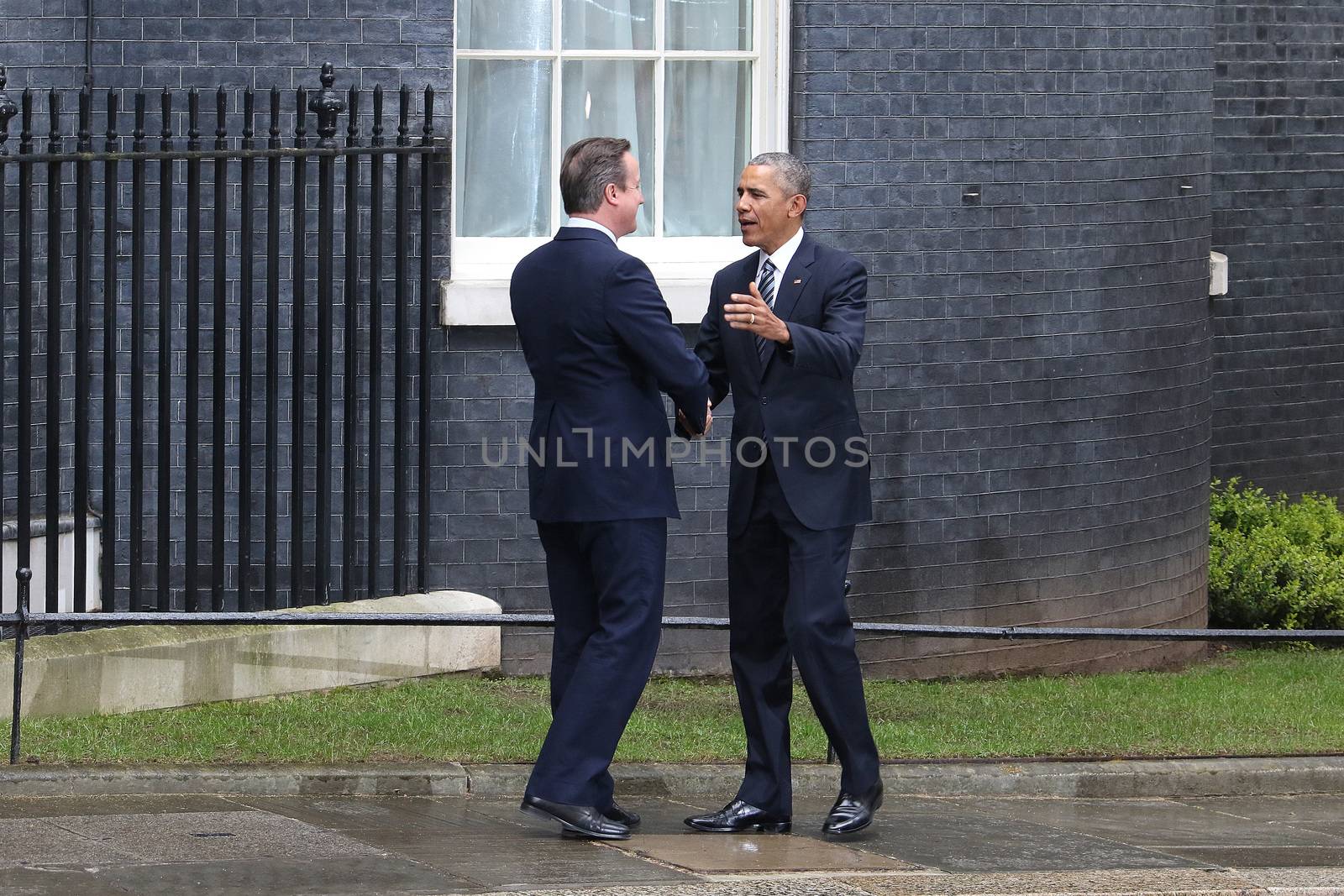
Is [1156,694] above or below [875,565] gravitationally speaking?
below

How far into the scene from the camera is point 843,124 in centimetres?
878

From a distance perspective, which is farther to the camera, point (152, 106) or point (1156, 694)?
point (1156, 694)

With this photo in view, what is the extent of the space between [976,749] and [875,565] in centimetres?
177

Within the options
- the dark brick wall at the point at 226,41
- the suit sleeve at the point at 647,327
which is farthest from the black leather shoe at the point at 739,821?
the dark brick wall at the point at 226,41

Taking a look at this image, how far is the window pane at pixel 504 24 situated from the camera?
28.5 feet

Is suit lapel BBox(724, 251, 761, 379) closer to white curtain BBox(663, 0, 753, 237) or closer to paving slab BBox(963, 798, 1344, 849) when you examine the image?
paving slab BBox(963, 798, 1344, 849)

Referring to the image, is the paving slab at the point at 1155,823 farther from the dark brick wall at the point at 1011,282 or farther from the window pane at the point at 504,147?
the window pane at the point at 504,147

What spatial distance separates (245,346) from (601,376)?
252 centimetres

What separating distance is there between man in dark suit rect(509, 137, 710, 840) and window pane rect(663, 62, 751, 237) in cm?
308

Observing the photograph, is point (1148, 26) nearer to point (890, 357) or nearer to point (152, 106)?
point (890, 357)

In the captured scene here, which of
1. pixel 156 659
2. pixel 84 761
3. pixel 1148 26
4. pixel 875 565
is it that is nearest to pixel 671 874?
pixel 84 761

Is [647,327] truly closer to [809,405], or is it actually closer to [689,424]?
[689,424]

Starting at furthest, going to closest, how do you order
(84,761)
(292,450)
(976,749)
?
(292,450)
(976,749)
(84,761)

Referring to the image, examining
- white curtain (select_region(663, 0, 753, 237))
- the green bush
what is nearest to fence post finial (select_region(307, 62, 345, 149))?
white curtain (select_region(663, 0, 753, 237))
